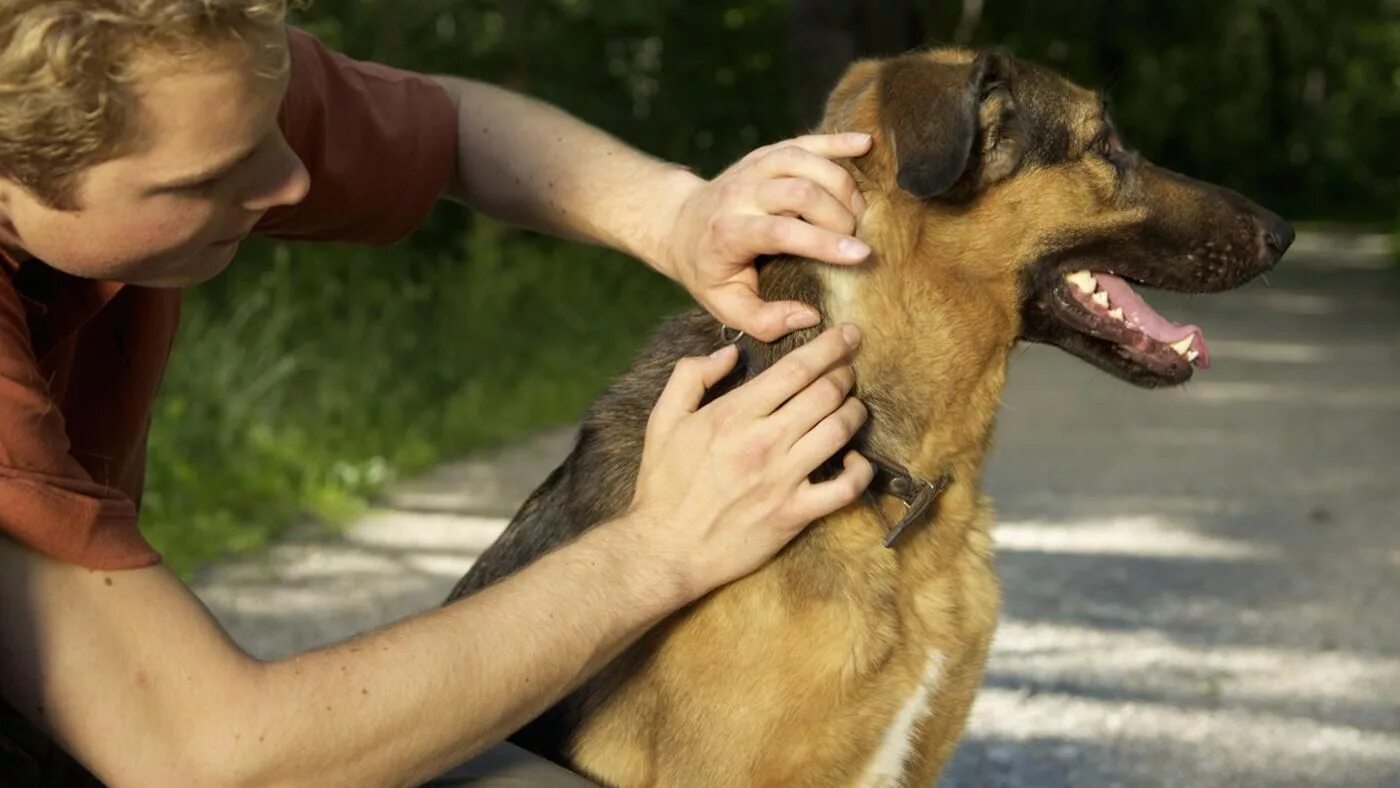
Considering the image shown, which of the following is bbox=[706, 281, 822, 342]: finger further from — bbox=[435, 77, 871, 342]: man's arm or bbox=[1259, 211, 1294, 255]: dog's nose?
bbox=[1259, 211, 1294, 255]: dog's nose

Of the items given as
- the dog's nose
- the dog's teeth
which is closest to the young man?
the dog's teeth

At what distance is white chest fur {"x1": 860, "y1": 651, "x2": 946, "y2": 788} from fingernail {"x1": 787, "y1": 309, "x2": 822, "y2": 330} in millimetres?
644

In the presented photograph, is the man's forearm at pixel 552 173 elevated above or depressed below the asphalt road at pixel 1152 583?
above

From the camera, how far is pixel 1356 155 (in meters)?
37.7

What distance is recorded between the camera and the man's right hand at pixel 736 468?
2816 millimetres

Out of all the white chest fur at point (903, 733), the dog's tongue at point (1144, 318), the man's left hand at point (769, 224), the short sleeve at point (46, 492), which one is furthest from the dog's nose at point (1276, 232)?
the short sleeve at point (46, 492)

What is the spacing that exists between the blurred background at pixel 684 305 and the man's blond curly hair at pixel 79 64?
2170 mm

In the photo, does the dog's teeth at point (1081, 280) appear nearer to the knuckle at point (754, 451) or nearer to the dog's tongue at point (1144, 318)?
the dog's tongue at point (1144, 318)

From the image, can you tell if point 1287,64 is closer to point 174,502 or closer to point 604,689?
point 174,502

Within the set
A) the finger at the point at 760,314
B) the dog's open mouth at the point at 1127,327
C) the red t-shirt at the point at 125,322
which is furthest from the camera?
the dog's open mouth at the point at 1127,327

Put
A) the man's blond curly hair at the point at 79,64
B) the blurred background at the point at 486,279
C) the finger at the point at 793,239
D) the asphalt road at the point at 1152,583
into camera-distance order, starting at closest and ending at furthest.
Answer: the man's blond curly hair at the point at 79,64 → the finger at the point at 793,239 → the asphalt road at the point at 1152,583 → the blurred background at the point at 486,279

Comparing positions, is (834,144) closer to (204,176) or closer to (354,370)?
(204,176)

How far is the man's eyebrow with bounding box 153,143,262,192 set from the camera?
2.32 meters

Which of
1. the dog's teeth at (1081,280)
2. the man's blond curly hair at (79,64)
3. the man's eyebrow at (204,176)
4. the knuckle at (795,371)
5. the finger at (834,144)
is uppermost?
the man's blond curly hair at (79,64)
